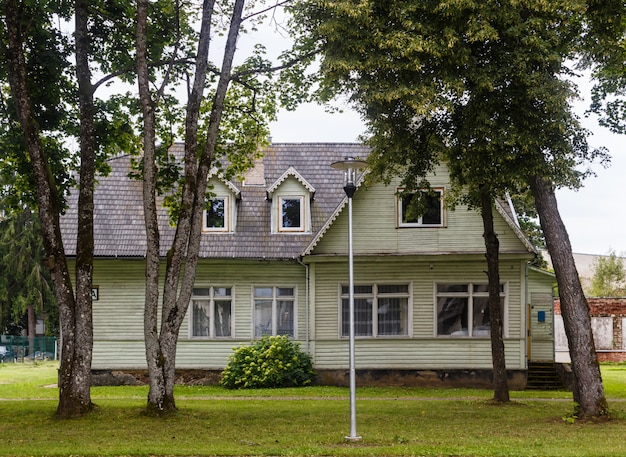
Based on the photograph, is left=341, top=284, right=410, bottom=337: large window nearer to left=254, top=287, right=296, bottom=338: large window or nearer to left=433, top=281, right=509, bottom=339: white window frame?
left=433, top=281, right=509, bottom=339: white window frame

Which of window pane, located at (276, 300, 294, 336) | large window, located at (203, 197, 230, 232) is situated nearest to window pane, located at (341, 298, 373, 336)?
window pane, located at (276, 300, 294, 336)

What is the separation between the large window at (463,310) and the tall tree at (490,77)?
977 centimetres

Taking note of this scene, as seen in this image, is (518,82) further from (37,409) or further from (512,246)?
(37,409)

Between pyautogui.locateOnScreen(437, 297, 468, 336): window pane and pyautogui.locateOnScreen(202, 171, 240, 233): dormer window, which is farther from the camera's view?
pyautogui.locateOnScreen(202, 171, 240, 233): dormer window

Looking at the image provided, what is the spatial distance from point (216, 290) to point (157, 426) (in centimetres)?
1257

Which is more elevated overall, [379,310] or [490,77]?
[490,77]

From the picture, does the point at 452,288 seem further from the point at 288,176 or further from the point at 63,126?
the point at 63,126

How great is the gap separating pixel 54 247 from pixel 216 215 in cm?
1178

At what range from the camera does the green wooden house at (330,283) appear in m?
27.5

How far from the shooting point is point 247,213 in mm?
29781

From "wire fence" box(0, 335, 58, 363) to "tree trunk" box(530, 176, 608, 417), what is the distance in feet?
122

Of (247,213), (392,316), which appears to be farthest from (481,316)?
(247,213)

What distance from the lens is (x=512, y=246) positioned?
27.0 meters

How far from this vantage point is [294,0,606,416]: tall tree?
55.5 feet
